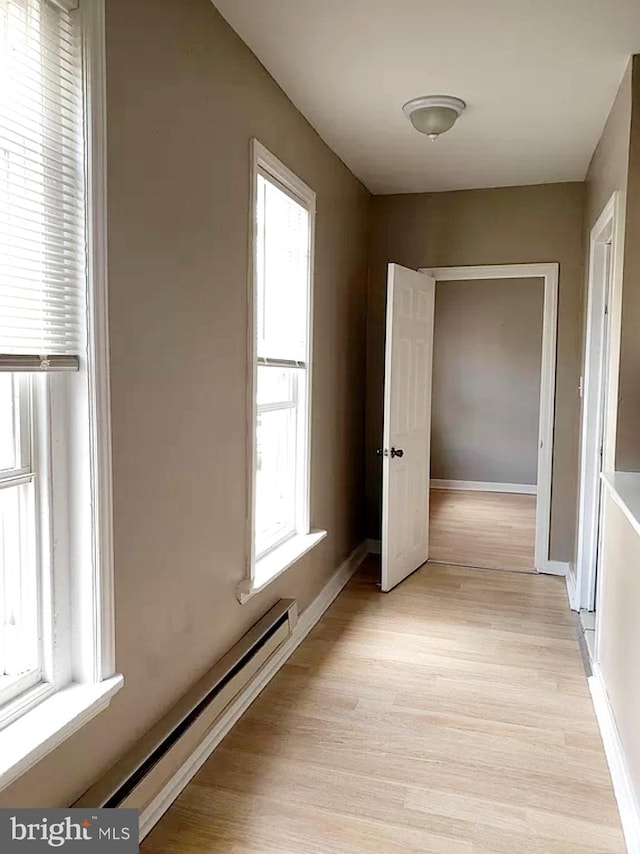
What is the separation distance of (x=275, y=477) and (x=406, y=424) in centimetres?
123

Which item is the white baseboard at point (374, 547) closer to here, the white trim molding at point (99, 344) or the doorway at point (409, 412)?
the doorway at point (409, 412)

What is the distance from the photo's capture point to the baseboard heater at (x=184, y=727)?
5.73 feet

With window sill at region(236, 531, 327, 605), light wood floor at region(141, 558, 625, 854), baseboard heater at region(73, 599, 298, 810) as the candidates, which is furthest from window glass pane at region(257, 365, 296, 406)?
light wood floor at region(141, 558, 625, 854)

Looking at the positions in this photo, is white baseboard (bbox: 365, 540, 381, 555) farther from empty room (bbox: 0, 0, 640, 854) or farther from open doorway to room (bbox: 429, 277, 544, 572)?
open doorway to room (bbox: 429, 277, 544, 572)

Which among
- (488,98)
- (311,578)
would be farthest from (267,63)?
(311,578)

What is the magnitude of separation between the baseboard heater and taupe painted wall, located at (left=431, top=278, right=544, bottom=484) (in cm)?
508

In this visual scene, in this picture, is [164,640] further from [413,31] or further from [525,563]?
[525,563]

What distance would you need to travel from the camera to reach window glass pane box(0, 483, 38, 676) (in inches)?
60.7

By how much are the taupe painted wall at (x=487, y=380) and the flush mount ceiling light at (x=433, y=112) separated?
436 centimetres

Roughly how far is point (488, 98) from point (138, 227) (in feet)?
6.39

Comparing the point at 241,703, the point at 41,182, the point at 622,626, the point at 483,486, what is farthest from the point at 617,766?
the point at 483,486

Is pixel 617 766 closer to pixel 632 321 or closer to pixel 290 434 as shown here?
pixel 632 321

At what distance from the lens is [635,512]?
6.35 feet

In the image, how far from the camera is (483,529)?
5660 millimetres
